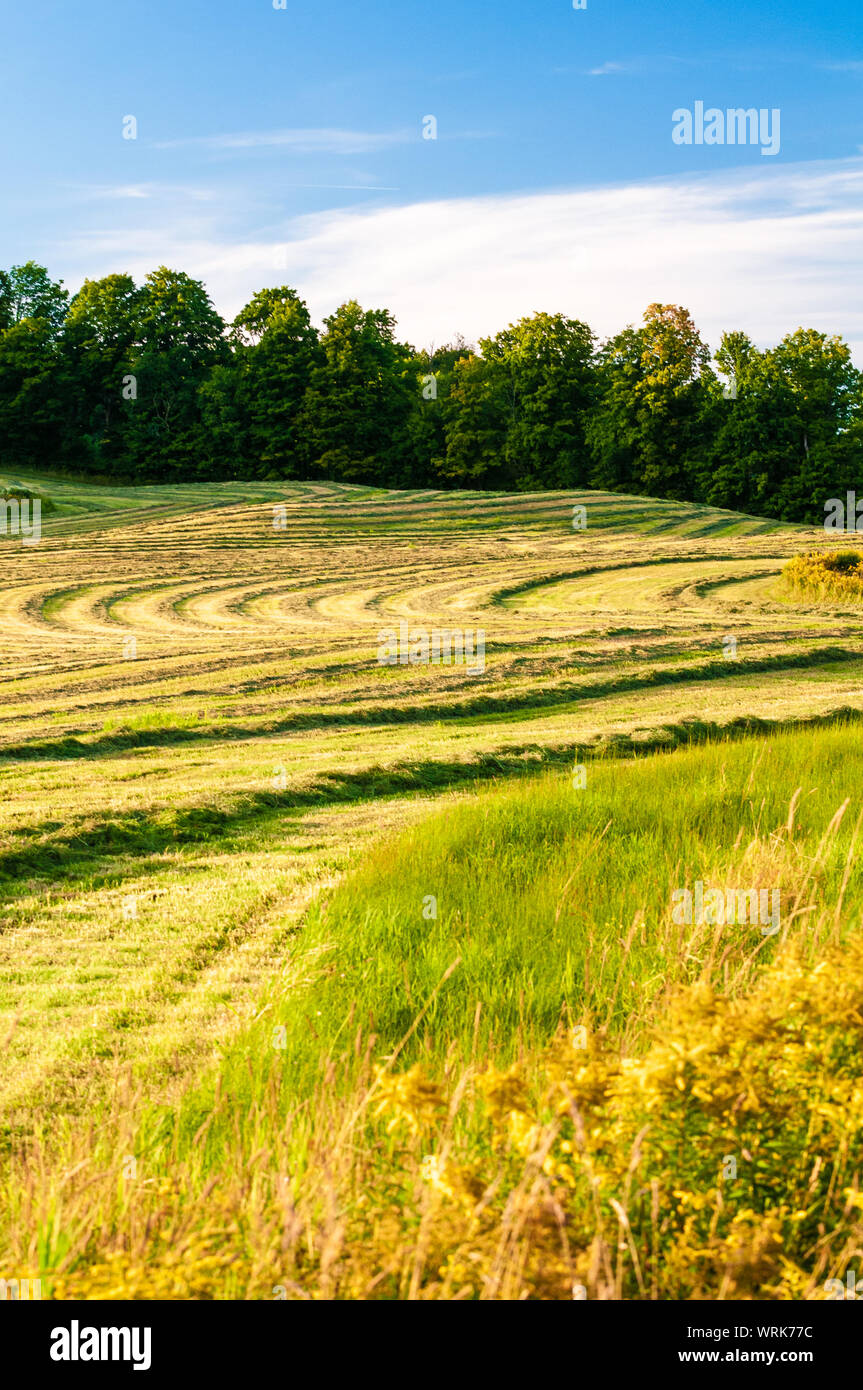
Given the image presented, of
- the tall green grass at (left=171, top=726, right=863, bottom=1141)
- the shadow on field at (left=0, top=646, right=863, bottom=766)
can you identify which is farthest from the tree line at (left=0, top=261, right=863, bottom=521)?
the tall green grass at (left=171, top=726, right=863, bottom=1141)

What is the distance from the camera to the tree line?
67812 millimetres

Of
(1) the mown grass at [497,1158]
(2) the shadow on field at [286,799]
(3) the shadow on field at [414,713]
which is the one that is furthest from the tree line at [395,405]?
(1) the mown grass at [497,1158]

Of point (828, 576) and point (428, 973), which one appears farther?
point (828, 576)

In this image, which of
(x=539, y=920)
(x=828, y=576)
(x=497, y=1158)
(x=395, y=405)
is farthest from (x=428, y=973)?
(x=395, y=405)

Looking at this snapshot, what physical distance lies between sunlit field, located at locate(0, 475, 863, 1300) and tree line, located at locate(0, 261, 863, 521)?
50.1 m

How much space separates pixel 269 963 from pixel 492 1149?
353 centimetres

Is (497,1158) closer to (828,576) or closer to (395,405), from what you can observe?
(828,576)

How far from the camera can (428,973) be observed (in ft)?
20.6

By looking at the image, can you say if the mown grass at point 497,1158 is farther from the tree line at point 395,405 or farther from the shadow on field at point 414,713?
the tree line at point 395,405

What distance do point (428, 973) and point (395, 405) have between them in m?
67.9

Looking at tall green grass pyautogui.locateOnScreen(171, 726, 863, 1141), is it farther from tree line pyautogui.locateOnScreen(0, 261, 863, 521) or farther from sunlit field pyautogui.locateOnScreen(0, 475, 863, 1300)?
tree line pyautogui.locateOnScreen(0, 261, 863, 521)

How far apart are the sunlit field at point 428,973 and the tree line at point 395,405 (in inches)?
1972

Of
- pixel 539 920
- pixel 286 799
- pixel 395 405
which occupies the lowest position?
pixel 286 799

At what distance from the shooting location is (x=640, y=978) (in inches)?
237
